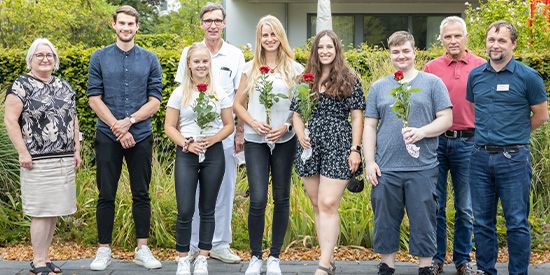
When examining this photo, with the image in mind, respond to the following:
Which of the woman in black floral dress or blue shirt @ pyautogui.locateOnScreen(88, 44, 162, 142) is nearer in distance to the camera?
the woman in black floral dress

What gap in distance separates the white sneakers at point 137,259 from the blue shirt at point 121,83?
0.99m

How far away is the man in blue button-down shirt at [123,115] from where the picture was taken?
6.34 metres

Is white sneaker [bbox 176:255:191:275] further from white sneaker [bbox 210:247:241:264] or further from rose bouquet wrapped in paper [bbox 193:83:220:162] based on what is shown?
rose bouquet wrapped in paper [bbox 193:83:220:162]

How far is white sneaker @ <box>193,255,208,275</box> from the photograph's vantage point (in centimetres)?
611

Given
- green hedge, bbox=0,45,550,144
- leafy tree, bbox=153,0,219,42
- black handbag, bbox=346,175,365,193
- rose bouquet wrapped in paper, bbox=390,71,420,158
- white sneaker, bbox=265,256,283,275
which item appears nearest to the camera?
rose bouquet wrapped in paper, bbox=390,71,420,158

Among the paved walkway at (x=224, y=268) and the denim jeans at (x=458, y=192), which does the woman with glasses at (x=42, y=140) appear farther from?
the denim jeans at (x=458, y=192)

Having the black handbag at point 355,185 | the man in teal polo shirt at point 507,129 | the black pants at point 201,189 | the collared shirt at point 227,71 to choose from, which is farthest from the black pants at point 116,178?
the man in teal polo shirt at point 507,129

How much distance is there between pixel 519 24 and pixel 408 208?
5921 millimetres

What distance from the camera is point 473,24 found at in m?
11.6

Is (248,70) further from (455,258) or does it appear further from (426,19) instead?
(426,19)

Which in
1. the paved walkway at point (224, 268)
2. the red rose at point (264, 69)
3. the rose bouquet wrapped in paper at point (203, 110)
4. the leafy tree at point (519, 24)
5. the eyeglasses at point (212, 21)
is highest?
the leafy tree at point (519, 24)

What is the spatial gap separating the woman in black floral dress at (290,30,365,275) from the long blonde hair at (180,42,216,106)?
0.77 metres

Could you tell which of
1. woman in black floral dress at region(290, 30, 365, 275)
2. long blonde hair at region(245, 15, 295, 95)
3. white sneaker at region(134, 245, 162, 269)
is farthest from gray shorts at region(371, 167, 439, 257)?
white sneaker at region(134, 245, 162, 269)

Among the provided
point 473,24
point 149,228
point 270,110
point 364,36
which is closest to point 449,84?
point 270,110
